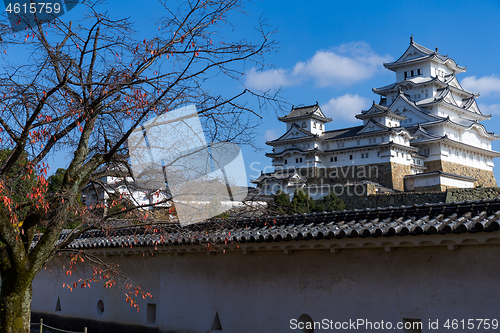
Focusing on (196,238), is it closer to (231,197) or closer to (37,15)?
(231,197)

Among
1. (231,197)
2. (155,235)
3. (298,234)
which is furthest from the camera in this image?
(155,235)

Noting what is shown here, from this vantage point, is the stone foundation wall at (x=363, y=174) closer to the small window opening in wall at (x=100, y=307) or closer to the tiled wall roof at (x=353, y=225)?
the small window opening in wall at (x=100, y=307)

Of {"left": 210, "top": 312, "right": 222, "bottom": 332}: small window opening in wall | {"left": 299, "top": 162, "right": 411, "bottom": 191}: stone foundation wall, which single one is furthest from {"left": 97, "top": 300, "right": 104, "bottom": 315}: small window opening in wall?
{"left": 299, "top": 162, "right": 411, "bottom": 191}: stone foundation wall

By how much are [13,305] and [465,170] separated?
4593 cm

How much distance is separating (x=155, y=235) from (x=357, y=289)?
4.72 meters

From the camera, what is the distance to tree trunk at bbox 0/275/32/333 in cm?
605

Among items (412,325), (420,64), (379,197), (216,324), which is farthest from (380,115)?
(412,325)

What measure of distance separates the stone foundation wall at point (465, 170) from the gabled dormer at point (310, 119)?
1078 centimetres

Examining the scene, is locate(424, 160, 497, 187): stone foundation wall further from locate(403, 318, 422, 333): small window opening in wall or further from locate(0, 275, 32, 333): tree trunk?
locate(0, 275, 32, 333): tree trunk

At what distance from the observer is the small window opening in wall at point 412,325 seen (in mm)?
6848

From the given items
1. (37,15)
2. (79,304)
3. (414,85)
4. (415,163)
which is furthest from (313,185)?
(37,15)

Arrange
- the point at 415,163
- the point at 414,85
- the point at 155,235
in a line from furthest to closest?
the point at 414,85, the point at 415,163, the point at 155,235

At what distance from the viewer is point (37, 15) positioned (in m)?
5.88

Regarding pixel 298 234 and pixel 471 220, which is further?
pixel 298 234
